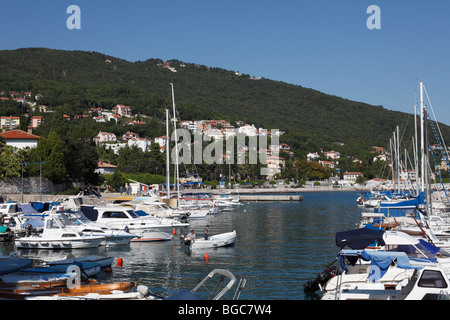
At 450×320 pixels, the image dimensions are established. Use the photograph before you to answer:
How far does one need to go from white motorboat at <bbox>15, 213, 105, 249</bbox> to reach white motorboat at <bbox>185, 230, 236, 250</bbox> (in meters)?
5.43

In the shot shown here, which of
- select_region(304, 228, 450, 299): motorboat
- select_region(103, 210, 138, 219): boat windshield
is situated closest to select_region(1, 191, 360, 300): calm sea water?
select_region(304, 228, 450, 299): motorboat

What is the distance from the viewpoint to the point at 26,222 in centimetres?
3300

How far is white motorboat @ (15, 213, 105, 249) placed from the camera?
2786 cm

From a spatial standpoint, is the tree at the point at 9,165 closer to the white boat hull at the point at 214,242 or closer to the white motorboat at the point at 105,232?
the white motorboat at the point at 105,232

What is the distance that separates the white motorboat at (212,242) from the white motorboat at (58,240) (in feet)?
17.8

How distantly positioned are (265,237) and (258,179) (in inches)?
4535

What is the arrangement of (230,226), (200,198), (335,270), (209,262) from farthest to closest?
(200,198)
(230,226)
(209,262)
(335,270)

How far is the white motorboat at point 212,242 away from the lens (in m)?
28.3

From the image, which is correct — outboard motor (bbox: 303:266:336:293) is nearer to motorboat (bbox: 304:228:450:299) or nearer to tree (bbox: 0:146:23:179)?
motorboat (bbox: 304:228:450:299)

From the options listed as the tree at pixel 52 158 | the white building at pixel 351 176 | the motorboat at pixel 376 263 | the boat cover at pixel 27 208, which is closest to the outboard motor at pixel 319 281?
the motorboat at pixel 376 263

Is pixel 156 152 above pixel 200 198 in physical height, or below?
above

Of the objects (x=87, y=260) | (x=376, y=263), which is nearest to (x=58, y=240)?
(x=87, y=260)
